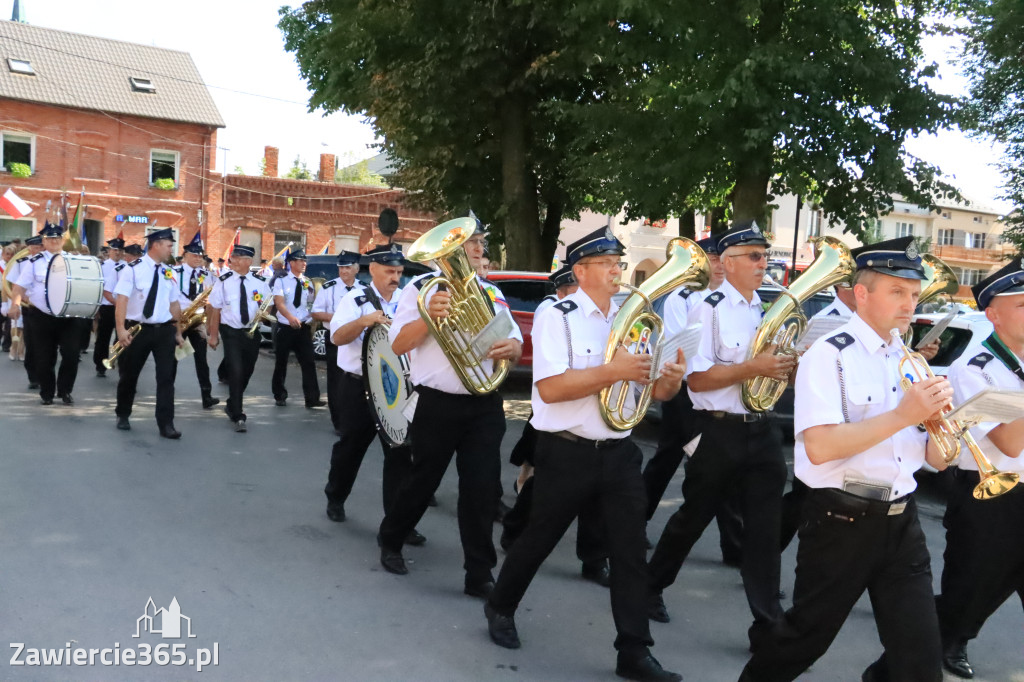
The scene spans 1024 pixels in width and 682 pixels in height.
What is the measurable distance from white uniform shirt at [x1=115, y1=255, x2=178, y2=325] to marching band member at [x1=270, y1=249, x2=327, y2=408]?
2.31 metres

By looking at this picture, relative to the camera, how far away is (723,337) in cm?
513

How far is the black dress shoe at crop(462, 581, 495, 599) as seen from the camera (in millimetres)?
5520

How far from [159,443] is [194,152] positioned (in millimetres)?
33794

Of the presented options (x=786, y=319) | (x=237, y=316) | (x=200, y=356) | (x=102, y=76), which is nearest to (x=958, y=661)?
(x=786, y=319)

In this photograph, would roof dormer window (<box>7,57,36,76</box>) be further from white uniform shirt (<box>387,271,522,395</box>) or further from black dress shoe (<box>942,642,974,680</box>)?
black dress shoe (<box>942,642,974,680</box>)

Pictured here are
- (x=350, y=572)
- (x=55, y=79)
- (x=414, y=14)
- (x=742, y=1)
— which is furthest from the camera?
(x=55, y=79)

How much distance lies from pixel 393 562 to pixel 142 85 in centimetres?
3936

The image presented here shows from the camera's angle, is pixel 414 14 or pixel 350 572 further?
pixel 414 14

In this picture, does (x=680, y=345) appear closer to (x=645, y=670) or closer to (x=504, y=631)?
(x=645, y=670)

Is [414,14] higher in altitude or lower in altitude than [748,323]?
higher

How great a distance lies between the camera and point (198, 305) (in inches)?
497

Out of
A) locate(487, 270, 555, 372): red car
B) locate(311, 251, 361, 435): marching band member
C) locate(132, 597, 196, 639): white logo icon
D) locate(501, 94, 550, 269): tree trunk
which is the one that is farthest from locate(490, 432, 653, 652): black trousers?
locate(501, 94, 550, 269): tree trunk

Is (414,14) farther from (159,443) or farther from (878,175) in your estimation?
(159,443)

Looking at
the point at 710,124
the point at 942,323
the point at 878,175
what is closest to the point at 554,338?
the point at 942,323
